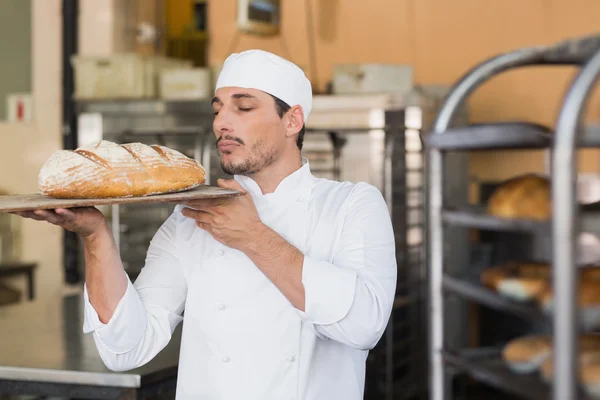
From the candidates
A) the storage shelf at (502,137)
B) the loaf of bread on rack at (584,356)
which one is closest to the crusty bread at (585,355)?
the loaf of bread on rack at (584,356)

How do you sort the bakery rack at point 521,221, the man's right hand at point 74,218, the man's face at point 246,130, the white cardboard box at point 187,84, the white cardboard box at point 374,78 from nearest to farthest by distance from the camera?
1. the bakery rack at point 521,221
2. the man's right hand at point 74,218
3. the man's face at point 246,130
4. the white cardboard box at point 374,78
5. the white cardboard box at point 187,84

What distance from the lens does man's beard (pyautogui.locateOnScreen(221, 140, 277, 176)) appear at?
1838mm

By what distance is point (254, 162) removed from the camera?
186cm

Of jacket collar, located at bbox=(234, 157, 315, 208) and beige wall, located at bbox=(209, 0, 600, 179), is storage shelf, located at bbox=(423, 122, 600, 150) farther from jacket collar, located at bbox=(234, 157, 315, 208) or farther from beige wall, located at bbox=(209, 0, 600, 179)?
beige wall, located at bbox=(209, 0, 600, 179)

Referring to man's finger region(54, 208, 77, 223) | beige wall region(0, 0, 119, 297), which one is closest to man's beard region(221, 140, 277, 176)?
man's finger region(54, 208, 77, 223)

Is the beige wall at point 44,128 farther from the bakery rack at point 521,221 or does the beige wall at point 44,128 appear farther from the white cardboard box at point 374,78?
the bakery rack at point 521,221

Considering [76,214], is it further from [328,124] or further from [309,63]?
[309,63]

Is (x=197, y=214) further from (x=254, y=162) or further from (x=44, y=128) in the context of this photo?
(x=44, y=128)

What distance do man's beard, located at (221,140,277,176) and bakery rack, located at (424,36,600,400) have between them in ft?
1.99

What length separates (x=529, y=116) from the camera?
16.3 feet

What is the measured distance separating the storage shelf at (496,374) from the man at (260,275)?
18.3 inches

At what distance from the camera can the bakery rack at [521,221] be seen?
1.00 m

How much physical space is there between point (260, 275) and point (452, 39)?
3725mm

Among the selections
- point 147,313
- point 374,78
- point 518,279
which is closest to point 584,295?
point 518,279
